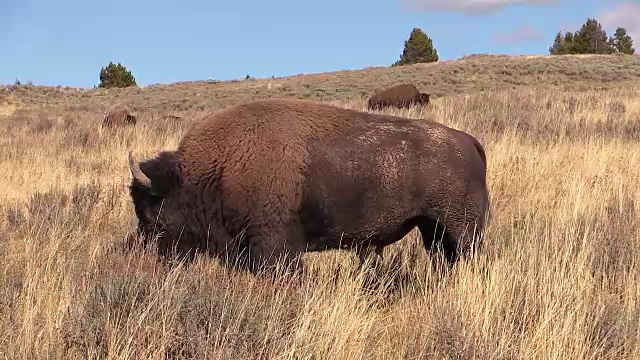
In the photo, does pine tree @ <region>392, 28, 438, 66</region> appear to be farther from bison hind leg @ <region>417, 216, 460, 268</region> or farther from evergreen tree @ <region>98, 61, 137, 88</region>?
bison hind leg @ <region>417, 216, 460, 268</region>

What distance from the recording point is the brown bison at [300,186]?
14.3ft

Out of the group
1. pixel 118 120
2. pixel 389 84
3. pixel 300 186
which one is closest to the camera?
pixel 300 186

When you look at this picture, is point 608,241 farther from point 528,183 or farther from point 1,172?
point 1,172

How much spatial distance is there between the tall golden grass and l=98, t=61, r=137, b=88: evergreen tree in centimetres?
5508

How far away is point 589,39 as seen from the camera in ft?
219

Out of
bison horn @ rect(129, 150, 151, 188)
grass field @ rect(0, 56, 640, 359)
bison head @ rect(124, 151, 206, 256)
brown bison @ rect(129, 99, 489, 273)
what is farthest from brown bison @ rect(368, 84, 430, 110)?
bison horn @ rect(129, 150, 151, 188)

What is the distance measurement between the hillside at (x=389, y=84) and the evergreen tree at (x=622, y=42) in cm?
3777

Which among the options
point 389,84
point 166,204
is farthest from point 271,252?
point 389,84

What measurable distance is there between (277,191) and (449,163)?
54.0 inches

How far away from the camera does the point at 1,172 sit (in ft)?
29.8

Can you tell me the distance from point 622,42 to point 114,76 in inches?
2460

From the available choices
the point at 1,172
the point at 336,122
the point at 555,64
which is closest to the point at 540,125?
the point at 336,122

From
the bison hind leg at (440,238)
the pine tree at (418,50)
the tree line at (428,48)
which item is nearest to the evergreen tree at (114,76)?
the tree line at (428,48)

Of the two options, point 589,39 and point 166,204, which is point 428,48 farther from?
point 166,204
